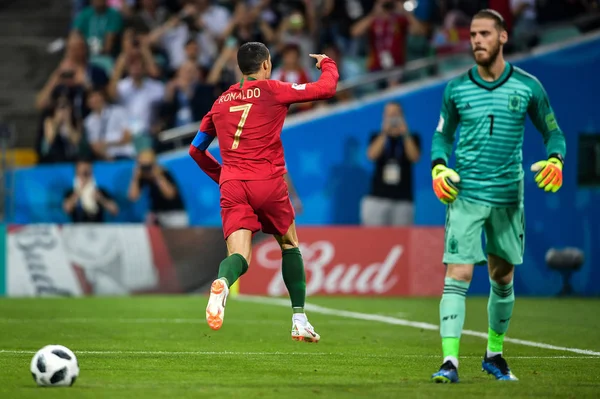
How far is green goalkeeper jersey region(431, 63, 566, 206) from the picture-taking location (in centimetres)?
725

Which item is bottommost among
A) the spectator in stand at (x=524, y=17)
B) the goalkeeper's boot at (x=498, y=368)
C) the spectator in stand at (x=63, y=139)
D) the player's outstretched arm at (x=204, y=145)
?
the goalkeeper's boot at (x=498, y=368)

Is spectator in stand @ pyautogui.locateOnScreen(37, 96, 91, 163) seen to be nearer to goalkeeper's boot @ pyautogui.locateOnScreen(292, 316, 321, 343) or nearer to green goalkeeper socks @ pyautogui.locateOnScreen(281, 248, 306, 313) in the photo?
green goalkeeper socks @ pyautogui.locateOnScreen(281, 248, 306, 313)

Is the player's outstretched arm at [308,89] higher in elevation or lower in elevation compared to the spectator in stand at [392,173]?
higher

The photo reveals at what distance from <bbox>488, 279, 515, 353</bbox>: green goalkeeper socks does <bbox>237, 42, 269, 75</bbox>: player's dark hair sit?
231 cm

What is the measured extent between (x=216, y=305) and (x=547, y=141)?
2.36 metres

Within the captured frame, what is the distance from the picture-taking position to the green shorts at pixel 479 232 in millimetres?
7125

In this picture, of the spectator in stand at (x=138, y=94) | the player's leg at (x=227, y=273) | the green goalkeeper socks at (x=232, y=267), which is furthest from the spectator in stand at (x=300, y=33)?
the green goalkeeper socks at (x=232, y=267)

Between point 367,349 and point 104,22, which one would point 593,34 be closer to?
point 104,22

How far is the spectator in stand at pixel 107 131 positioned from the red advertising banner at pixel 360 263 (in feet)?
10.3

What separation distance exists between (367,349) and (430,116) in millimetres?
9998

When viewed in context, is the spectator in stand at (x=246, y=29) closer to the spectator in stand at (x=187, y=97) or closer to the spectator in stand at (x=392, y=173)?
the spectator in stand at (x=187, y=97)

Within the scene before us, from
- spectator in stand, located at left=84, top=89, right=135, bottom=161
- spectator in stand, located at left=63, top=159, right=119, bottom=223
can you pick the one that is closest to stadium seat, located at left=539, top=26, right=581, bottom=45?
spectator in stand, located at left=84, top=89, right=135, bottom=161

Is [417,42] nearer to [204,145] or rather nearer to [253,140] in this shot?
[204,145]

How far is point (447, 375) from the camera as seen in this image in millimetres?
6914
